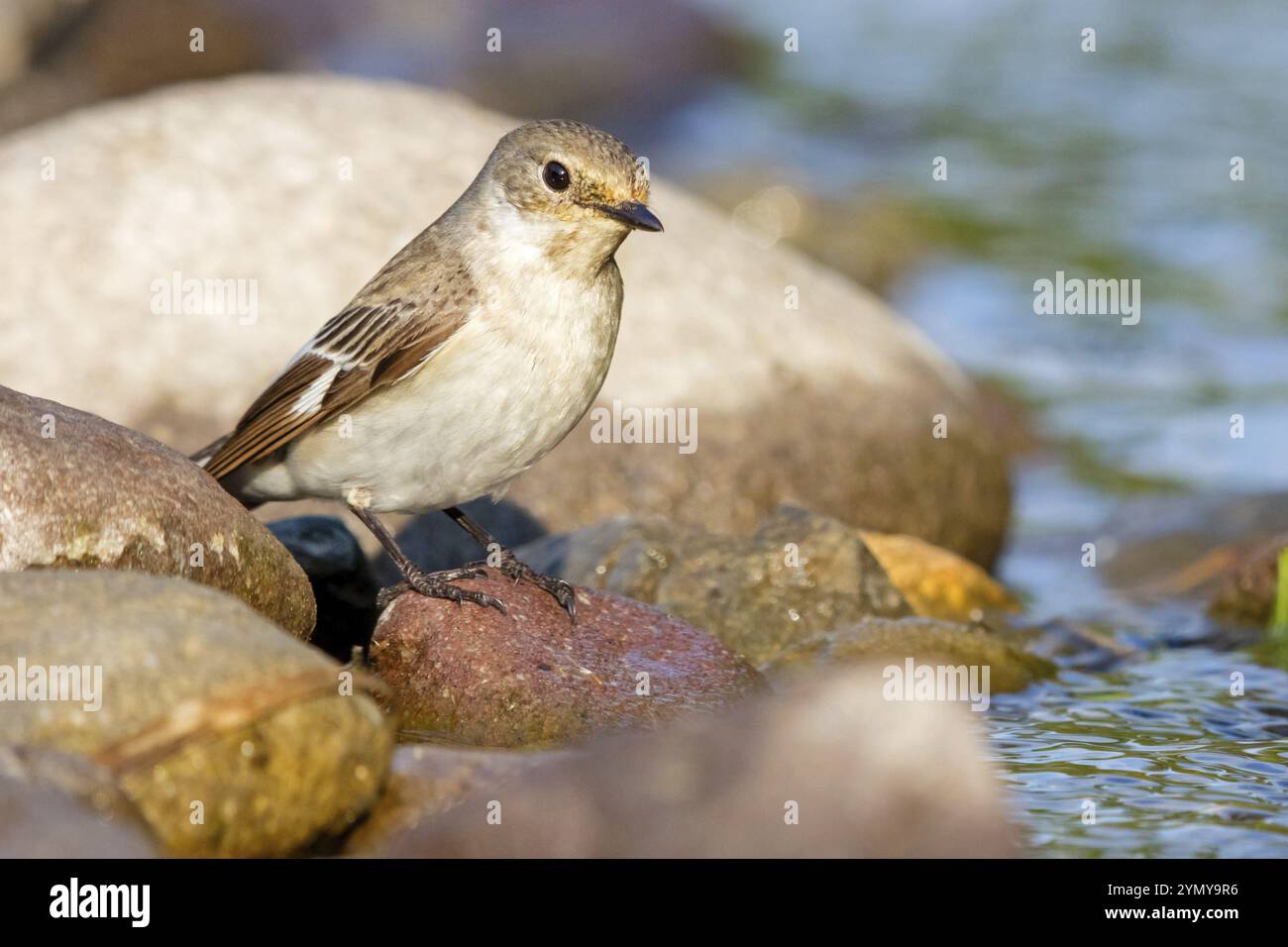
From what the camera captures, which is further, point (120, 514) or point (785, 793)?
point (120, 514)

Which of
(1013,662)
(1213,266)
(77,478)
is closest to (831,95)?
(1213,266)

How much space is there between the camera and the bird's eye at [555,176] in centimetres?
601

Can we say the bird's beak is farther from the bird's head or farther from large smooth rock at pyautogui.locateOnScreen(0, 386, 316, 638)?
large smooth rock at pyautogui.locateOnScreen(0, 386, 316, 638)

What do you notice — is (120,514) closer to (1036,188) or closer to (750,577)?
(750,577)

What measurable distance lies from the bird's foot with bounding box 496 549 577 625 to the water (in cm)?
159

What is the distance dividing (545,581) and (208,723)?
2.11m

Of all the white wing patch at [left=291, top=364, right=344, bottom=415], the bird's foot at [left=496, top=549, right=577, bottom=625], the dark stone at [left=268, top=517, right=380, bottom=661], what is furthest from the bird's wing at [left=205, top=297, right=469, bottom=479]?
the bird's foot at [left=496, top=549, right=577, bottom=625]

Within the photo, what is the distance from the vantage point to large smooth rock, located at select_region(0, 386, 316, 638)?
5.18 metres

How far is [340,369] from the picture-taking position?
21.1ft

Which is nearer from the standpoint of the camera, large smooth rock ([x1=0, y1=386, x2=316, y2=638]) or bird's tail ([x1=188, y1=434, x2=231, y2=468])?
large smooth rock ([x1=0, y1=386, x2=316, y2=638])

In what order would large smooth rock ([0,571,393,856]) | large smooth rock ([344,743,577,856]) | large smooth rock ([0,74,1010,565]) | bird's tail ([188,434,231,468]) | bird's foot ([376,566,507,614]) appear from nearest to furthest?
large smooth rock ([0,571,393,856])
large smooth rock ([344,743,577,856])
bird's foot ([376,566,507,614])
bird's tail ([188,434,231,468])
large smooth rock ([0,74,1010,565])

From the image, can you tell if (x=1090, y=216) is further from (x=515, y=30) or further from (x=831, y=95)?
(x=515, y=30)

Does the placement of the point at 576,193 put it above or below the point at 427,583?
above

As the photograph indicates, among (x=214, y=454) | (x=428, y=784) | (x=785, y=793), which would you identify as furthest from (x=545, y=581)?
(x=785, y=793)
